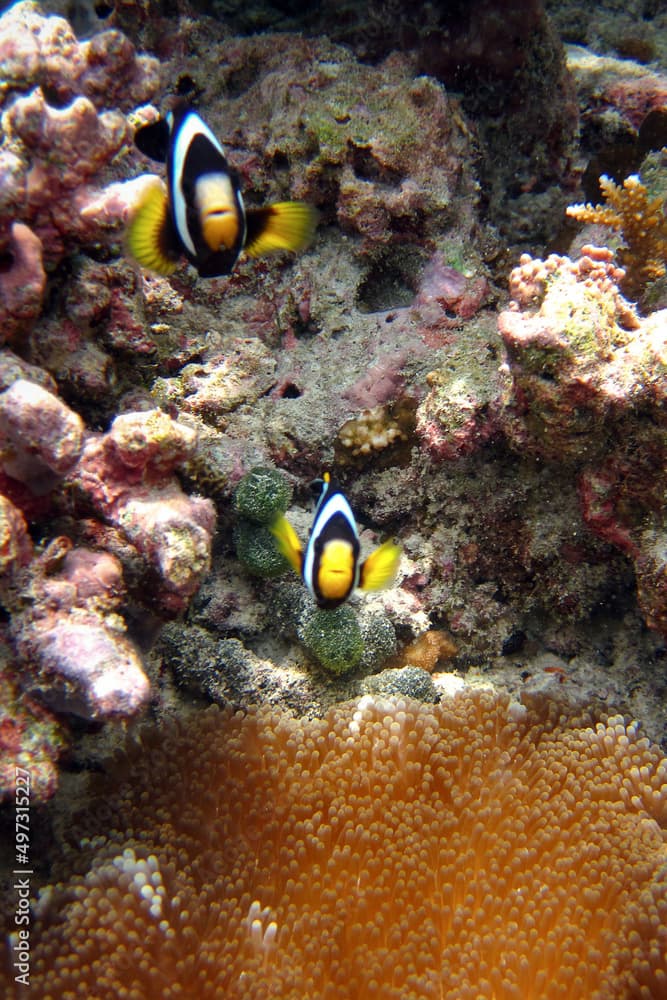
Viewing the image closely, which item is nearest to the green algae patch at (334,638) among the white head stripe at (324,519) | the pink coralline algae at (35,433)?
the white head stripe at (324,519)

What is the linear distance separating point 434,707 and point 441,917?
0.79 m

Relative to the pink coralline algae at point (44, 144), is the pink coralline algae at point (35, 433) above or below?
below

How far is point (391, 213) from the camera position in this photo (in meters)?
3.26

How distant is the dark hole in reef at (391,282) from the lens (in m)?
3.36

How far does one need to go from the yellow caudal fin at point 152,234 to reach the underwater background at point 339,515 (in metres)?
0.02

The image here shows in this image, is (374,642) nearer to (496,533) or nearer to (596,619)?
(496,533)

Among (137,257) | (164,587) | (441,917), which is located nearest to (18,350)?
(137,257)

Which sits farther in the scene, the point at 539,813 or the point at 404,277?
the point at 404,277

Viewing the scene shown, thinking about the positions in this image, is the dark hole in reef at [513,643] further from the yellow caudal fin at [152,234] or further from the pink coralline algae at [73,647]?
the yellow caudal fin at [152,234]

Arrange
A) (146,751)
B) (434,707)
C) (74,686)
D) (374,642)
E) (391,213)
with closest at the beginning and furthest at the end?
1. (74,686)
2. (146,751)
3. (434,707)
4. (374,642)
5. (391,213)

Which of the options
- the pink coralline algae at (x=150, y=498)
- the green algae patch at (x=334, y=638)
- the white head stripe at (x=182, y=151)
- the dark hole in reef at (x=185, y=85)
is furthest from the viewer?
the dark hole in reef at (x=185, y=85)

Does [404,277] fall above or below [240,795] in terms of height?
above

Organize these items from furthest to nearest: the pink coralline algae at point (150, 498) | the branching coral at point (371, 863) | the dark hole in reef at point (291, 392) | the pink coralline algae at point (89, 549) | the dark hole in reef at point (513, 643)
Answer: the dark hole in reef at point (291, 392), the dark hole in reef at point (513, 643), the pink coralline algae at point (150, 498), the pink coralline algae at point (89, 549), the branching coral at point (371, 863)

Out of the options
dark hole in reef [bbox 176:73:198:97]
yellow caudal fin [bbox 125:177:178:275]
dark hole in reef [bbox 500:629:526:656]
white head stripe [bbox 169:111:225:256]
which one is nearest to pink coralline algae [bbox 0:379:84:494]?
yellow caudal fin [bbox 125:177:178:275]
